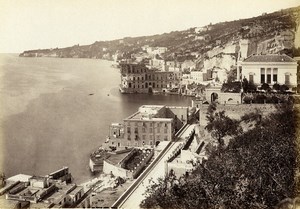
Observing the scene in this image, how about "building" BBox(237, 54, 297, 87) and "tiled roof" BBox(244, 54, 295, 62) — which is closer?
"building" BBox(237, 54, 297, 87)

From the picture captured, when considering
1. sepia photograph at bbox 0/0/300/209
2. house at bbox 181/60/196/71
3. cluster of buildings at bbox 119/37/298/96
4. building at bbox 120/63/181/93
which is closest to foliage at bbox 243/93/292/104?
sepia photograph at bbox 0/0/300/209

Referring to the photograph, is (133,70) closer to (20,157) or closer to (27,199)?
(20,157)

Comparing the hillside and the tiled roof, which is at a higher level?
the hillside

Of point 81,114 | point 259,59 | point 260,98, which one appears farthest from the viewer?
point 81,114

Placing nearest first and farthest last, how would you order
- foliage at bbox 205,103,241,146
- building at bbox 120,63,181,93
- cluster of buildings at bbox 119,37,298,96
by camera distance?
foliage at bbox 205,103,241,146 → cluster of buildings at bbox 119,37,298,96 → building at bbox 120,63,181,93

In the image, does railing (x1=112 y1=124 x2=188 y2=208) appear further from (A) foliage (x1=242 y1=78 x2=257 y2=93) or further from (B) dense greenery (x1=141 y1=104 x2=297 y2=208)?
(A) foliage (x1=242 y1=78 x2=257 y2=93)

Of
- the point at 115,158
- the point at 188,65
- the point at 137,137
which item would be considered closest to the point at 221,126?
the point at 115,158

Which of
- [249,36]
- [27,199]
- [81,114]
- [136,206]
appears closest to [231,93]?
[136,206]

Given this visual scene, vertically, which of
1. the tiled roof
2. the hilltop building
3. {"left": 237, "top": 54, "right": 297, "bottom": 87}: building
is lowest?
the hilltop building
